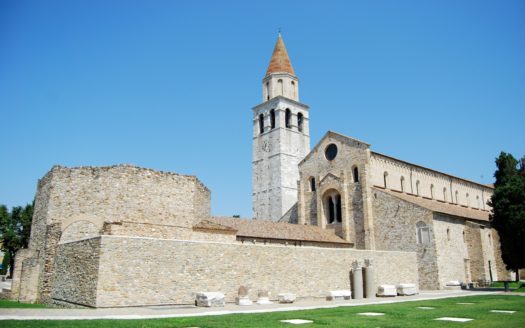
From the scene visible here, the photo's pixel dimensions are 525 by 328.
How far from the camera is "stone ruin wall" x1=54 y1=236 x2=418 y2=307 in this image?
53.8 ft

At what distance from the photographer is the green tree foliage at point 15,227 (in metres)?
45.8

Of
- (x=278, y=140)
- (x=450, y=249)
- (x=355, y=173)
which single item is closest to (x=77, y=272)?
(x=355, y=173)

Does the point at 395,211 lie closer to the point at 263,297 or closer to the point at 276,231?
the point at 276,231

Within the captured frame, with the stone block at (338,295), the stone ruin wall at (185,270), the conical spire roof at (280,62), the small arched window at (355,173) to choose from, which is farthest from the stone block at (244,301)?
the conical spire roof at (280,62)

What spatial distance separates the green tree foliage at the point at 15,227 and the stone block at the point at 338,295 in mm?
36880

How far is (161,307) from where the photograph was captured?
16547 millimetres

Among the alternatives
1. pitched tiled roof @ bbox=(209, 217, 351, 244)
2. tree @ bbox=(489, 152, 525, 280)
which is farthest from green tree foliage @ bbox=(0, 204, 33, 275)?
tree @ bbox=(489, 152, 525, 280)

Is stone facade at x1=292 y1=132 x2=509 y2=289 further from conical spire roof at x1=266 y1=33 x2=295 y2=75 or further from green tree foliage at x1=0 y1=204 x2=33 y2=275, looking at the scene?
green tree foliage at x1=0 y1=204 x2=33 y2=275

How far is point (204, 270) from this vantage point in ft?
60.9

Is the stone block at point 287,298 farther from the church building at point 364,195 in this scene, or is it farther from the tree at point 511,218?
the tree at point 511,218

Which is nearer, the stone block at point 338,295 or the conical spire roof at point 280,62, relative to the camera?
the stone block at point 338,295

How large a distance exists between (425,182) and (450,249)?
37.7 ft

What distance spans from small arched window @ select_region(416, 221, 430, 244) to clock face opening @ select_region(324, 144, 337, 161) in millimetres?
10381

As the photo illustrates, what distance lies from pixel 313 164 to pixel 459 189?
17261mm
